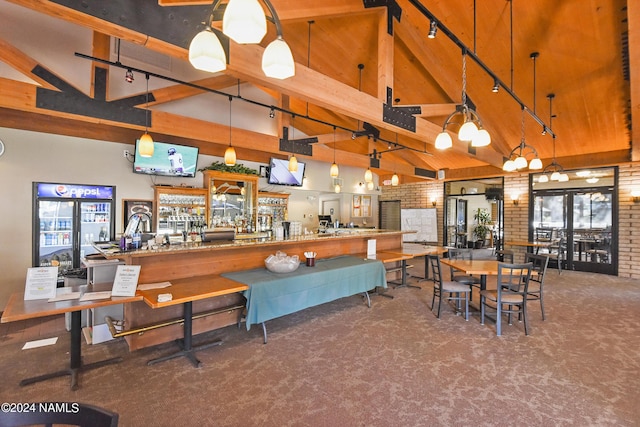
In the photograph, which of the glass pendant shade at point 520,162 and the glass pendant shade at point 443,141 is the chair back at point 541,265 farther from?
the glass pendant shade at point 443,141

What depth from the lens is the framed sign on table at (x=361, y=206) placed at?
11.2 m

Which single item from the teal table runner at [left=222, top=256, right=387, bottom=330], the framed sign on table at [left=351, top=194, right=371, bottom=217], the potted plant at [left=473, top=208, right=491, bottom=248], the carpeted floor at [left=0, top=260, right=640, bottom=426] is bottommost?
the carpeted floor at [left=0, top=260, right=640, bottom=426]

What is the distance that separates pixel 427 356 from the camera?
322 cm

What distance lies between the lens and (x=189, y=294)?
9.78 ft

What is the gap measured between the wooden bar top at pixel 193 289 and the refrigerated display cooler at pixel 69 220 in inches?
121

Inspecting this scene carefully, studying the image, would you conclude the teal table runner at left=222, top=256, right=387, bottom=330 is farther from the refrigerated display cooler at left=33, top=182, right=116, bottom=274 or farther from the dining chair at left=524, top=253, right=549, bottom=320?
the refrigerated display cooler at left=33, top=182, right=116, bottom=274

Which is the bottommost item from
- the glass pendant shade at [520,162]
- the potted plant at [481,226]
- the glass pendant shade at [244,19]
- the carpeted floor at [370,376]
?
the carpeted floor at [370,376]

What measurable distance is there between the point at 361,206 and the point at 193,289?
880 centimetres

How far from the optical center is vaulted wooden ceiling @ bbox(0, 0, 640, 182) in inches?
110

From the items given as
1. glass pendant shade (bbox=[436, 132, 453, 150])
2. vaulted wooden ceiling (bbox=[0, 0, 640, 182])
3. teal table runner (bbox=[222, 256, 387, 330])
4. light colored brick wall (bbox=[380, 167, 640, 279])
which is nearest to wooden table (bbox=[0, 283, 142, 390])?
teal table runner (bbox=[222, 256, 387, 330])

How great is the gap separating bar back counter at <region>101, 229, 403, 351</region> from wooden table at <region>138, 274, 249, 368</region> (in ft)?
0.59

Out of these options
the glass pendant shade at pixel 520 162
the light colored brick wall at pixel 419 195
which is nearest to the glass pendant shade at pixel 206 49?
the glass pendant shade at pixel 520 162

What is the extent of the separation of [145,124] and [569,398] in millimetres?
5900

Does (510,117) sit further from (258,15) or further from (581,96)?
(258,15)
